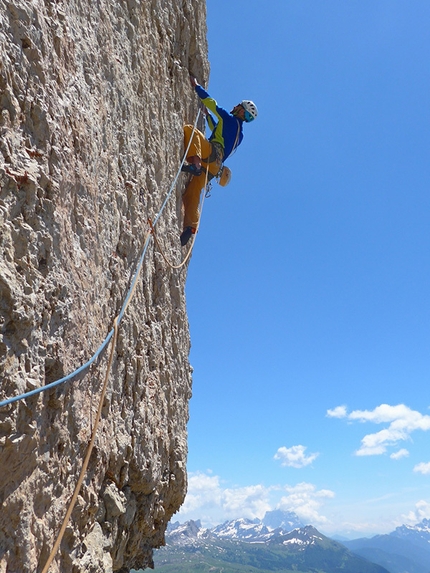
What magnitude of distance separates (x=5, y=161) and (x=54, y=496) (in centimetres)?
267

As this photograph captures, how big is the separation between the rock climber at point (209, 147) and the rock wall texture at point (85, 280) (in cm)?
110

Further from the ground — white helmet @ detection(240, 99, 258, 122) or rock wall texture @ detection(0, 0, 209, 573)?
white helmet @ detection(240, 99, 258, 122)

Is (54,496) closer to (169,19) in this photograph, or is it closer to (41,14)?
(41,14)

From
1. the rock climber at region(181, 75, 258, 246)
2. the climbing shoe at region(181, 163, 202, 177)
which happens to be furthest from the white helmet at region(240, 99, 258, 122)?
the climbing shoe at region(181, 163, 202, 177)

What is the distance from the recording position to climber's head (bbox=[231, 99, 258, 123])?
9.66 m

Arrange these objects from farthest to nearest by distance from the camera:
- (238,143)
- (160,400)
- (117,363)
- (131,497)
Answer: (238,143) → (160,400) → (131,497) → (117,363)

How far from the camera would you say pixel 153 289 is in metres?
6.81

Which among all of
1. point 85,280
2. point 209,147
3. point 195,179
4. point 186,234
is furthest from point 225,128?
point 85,280

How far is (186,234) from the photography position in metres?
8.73

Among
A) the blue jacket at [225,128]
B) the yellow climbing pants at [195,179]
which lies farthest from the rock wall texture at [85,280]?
the blue jacket at [225,128]

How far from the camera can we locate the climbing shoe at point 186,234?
8688 mm

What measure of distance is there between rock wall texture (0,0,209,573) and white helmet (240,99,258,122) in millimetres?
2494

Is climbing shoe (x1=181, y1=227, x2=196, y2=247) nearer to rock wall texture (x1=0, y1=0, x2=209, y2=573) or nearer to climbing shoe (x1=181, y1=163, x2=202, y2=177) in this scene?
rock wall texture (x1=0, y1=0, x2=209, y2=573)

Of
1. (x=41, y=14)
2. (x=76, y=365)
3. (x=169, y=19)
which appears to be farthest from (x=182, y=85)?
(x=76, y=365)
